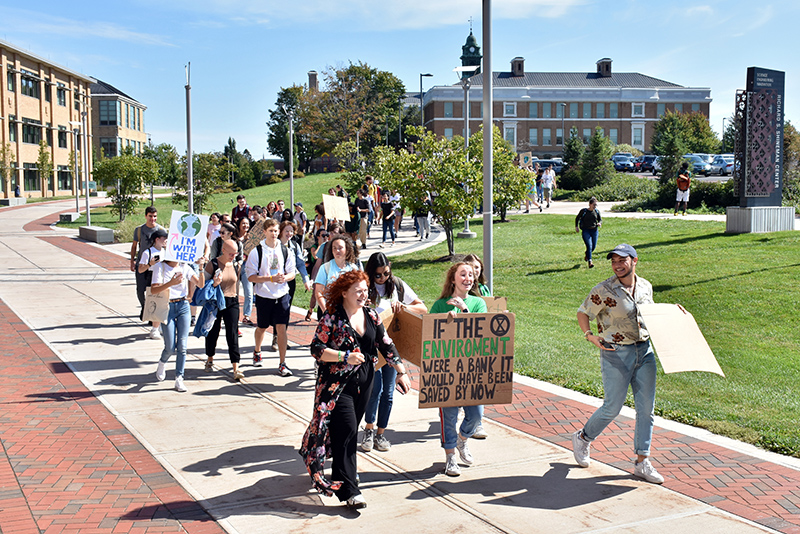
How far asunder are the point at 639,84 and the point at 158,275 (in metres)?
94.4

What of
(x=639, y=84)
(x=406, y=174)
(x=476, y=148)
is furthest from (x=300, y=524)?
(x=639, y=84)

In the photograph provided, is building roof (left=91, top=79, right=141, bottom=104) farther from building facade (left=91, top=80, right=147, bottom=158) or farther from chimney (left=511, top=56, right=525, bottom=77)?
chimney (left=511, top=56, right=525, bottom=77)

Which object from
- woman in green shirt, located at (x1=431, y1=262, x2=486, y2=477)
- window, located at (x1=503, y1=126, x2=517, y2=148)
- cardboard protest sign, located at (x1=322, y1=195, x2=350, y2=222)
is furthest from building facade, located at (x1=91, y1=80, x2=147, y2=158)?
woman in green shirt, located at (x1=431, y1=262, x2=486, y2=477)

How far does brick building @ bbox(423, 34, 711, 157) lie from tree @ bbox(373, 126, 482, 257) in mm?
73243

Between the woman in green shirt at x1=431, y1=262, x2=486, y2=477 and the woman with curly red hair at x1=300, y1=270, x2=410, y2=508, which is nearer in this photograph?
the woman with curly red hair at x1=300, y1=270, x2=410, y2=508

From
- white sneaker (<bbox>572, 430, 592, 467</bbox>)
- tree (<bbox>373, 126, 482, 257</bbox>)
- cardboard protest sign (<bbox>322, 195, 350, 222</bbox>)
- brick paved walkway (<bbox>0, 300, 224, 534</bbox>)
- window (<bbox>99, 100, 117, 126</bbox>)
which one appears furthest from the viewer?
window (<bbox>99, 100, 117, 126</bbox>)

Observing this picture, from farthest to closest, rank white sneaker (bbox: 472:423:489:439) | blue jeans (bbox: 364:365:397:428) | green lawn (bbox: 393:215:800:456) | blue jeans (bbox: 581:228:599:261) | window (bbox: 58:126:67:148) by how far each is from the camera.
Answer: window (bbox: 58:126:67:148) < blue jeans (bbox: 581:228:599:261) < green lawn (bbox: 393:215:800:456) < white sneaker (bbox: 472:423:489:439) < blue jeans (bbox: 364:365:397:428)

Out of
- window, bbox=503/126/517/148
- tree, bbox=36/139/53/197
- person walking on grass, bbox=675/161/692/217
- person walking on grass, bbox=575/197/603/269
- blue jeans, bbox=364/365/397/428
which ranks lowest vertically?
blue jeans, bbox=364/365/397/428

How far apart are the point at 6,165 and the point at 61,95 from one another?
62.5ft

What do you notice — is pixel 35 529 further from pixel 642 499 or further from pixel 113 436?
A: pixel 642 499

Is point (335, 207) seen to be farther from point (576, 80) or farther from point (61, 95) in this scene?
point (576, 80)

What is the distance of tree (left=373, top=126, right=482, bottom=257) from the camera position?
2086cm

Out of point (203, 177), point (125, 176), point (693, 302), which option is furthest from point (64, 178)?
point (693, 302)

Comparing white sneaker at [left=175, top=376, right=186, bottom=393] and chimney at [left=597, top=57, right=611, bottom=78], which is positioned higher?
chimney at [left=597, top=57, right=611, bottom=78]
